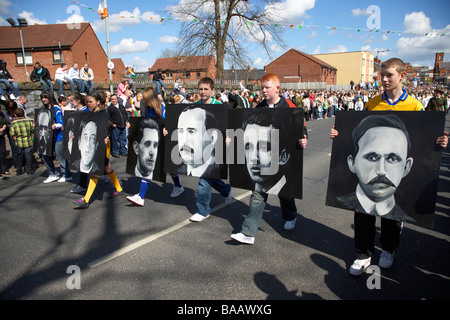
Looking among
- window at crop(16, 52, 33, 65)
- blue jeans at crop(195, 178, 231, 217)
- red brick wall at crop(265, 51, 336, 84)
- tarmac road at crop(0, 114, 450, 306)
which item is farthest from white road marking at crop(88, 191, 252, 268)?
red brick wall at crop(265, 51, 336, 84)

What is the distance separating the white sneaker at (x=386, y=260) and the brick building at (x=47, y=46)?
42103 millimetres

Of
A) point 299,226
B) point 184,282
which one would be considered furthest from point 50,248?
point 299,226

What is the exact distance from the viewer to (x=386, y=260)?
3150 millimetres

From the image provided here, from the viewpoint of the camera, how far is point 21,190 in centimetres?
638

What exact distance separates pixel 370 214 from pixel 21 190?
6.76m

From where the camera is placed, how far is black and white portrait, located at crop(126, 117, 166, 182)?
16.2 ft

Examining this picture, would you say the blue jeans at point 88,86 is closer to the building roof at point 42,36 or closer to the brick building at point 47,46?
the brick building at point 47,46

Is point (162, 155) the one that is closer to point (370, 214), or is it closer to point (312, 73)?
point (370, 214)

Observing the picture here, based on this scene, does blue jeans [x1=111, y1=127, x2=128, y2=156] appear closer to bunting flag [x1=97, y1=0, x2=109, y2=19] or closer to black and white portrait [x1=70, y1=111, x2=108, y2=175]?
black and white portrait [x1=70, y1=111, x2=108, y2=175]

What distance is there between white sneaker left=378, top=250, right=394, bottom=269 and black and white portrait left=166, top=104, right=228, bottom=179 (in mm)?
2149

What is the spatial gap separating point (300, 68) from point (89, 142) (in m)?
66.2

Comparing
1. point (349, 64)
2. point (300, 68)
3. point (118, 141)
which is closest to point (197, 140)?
point (118, 141)

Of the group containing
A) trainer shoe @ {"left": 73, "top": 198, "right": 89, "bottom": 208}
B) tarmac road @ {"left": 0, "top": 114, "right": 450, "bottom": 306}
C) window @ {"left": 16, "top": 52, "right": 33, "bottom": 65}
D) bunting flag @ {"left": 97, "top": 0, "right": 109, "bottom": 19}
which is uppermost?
window @ {"left": 16, "top": 52, "right": 33, "bottom": 65}
